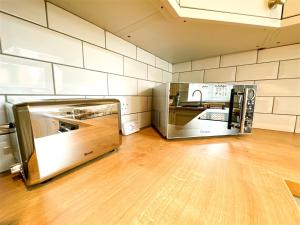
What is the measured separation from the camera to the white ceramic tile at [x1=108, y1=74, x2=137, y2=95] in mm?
616

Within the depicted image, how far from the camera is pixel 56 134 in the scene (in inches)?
12.1

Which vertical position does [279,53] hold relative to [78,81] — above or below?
above

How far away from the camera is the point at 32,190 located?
0.29 metres

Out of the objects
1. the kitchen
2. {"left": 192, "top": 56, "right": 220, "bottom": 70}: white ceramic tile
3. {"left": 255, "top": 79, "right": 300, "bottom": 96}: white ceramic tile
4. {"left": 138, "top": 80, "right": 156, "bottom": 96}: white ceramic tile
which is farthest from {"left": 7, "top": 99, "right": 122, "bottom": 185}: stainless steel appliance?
{"left": 255, "top": 79, "right": 300, "bottom": 96}: white ceramic tile

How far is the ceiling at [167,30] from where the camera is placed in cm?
42

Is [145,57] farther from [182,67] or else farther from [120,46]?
[182,67]

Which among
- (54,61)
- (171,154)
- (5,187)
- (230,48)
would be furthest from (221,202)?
(230,48)

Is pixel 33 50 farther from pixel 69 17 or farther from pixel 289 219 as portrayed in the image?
pixel 289 219

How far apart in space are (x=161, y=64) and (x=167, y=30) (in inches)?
15.6

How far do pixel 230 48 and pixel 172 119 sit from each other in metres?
0.54

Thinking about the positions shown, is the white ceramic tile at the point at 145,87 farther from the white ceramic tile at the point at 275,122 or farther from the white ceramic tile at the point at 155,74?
the white ceramic tile at the point at 275,122

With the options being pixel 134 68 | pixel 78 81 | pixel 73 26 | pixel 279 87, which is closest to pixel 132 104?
pixel 134 68

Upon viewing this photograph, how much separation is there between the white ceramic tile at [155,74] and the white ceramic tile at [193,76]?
0.60 feet

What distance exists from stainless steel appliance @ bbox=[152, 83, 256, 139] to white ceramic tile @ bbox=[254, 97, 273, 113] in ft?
0.82
